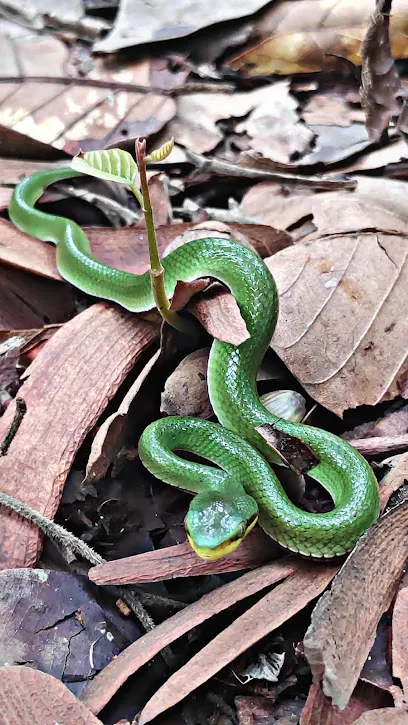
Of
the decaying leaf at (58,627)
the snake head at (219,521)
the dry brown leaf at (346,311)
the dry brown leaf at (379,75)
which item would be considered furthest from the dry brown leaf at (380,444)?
the dry brown leaf at (379,75)

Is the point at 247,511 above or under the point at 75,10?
under

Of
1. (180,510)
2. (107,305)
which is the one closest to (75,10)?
(107,305)

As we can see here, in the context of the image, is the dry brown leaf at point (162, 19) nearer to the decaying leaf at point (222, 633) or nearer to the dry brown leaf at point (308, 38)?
the dry brown leaf at point (308, 38)

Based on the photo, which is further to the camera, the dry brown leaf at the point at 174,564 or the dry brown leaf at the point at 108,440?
the dry brown leaf at the point at 108,440

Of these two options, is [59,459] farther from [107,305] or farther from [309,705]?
[309,705]

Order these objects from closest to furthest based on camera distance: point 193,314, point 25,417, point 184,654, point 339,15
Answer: point 184,654, point 25,417, point 193,314, point 339,15

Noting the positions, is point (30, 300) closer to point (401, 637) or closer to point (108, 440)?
point (108, 440)

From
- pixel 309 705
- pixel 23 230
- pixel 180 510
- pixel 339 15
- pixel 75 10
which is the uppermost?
pixel 339 15
